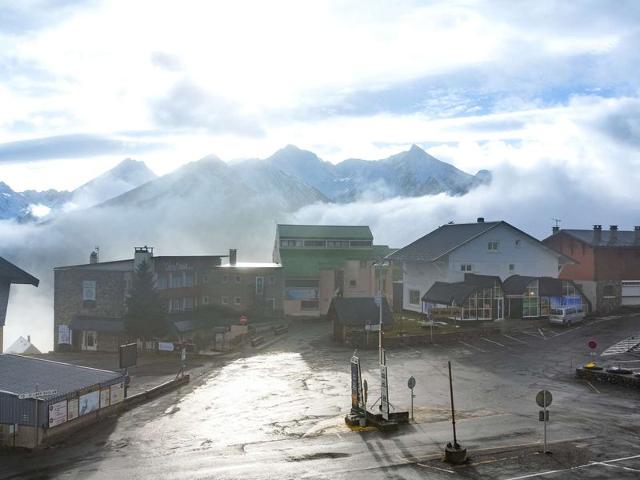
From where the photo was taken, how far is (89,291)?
5909cm

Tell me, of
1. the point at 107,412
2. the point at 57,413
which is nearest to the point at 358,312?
the point at 107,412

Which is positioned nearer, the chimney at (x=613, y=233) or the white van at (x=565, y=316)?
the white van at (x=565, y=316)

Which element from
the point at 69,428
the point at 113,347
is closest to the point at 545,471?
the point at 69,428

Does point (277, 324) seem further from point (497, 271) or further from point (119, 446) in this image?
point (119, 446)

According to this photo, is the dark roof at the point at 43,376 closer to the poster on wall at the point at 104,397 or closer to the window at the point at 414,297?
the poster on wall at the point at 104,397

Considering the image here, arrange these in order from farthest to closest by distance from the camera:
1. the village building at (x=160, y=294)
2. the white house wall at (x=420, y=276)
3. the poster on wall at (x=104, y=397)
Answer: the white house wall at (x=420, y=276)
the village building at (x=160, y=294)
the poster on wall at (x=104, y=397)

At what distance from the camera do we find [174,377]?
4219 cm

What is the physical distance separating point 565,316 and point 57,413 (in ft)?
154

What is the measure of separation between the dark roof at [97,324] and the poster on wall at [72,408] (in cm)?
2821

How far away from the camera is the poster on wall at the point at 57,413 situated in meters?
26.8

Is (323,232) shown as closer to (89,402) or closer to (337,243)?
(337,243)

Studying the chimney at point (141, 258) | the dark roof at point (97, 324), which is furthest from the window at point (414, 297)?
the dark roof at point (97, 324)

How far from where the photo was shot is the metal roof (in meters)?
78.6

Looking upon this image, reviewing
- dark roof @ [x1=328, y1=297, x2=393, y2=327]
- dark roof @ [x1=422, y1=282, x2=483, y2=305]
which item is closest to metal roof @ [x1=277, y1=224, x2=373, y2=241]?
dark roof @ [x1=422, y1=282, x2=483, y2=305]
